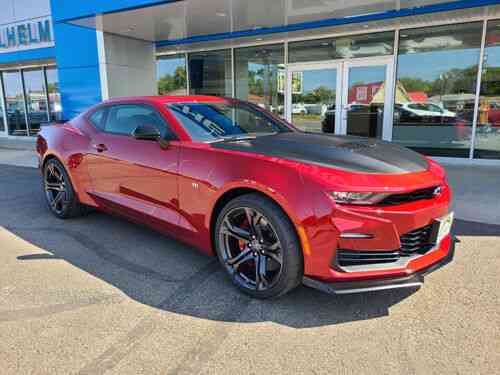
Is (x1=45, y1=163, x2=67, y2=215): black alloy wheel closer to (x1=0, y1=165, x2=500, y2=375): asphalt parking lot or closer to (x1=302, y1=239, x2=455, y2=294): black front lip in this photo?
(x1=0, y1=165, x2=500, y2=375): asphalt parking lot

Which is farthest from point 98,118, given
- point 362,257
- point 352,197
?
point 362,257

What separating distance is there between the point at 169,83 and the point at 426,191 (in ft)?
36.6

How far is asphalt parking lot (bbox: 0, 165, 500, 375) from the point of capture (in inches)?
85.5

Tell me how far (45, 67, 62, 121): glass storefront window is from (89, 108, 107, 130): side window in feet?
37.8

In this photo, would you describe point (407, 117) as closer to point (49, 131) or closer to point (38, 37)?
point (49, 131)

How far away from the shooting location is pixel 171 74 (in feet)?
40.9

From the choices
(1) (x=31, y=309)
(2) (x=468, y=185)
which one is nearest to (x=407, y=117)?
(2) (x=468, y=185)

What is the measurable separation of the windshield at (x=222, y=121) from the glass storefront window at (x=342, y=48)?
20.2ft

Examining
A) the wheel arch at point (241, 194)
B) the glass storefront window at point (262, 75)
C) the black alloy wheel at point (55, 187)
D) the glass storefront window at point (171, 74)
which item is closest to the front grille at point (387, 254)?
the wheel arch at point (241, 194)

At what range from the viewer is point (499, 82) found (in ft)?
26.9

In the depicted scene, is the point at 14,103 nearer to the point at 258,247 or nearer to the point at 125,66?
the point at 125,66

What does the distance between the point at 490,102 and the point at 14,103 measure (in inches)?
671

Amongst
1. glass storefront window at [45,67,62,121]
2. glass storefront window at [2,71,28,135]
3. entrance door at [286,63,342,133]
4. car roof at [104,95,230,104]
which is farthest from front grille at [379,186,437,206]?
glass storefront window at [2,71,28,135]

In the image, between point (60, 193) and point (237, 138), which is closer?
point (237, 138)
